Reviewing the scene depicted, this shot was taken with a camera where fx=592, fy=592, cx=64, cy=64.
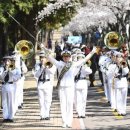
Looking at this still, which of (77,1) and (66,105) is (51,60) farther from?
(77,1)

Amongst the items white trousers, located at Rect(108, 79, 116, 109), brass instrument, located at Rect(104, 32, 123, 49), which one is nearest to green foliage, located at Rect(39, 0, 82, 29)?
white trousers, located at Rect(108, 79, 116, 109)

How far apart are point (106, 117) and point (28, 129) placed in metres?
2.88

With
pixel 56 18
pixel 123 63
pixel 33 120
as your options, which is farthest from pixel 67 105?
pixel 56 18

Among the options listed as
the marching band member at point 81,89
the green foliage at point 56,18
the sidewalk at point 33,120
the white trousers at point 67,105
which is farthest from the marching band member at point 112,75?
the green foliage at point 56,18

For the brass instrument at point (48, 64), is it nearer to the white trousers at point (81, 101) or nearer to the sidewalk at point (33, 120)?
the white trousers at point (81, 101)

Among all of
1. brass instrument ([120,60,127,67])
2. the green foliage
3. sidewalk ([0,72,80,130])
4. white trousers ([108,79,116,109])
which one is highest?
the green foliage

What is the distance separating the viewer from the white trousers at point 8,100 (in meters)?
16.4

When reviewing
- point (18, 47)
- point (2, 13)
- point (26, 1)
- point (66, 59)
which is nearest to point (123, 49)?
point (18, 47)

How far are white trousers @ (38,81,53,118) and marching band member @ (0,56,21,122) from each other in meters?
0.75

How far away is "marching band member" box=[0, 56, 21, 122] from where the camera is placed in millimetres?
16312

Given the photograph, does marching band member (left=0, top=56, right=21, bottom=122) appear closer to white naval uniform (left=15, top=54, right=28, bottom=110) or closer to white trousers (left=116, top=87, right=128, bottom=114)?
white naval uniform (left=15, top=54, right=28, bottom=110)

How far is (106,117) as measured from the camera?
1692cm

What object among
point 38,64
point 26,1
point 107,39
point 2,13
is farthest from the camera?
point 26,1

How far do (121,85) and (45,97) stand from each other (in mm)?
2326
